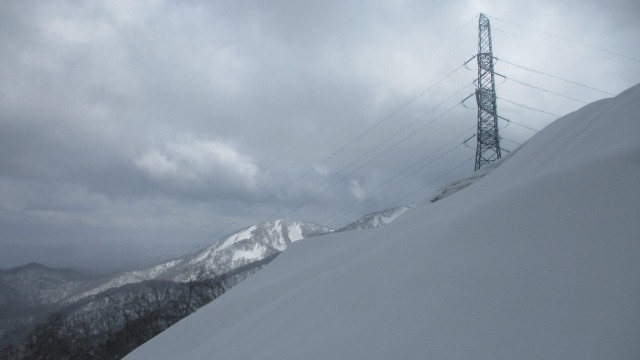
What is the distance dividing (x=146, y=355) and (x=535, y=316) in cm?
768

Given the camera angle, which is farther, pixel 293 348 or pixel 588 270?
pixel 293 348

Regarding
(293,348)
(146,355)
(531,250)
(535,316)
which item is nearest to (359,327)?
(293,348)

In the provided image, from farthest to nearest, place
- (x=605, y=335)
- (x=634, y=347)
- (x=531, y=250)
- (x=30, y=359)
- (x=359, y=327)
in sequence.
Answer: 1. (x=30, y=359)
2. (x=359, y=327)
3. (x=531, y=250)
4. (x=605, y=335)
5. (x=634, y=347)

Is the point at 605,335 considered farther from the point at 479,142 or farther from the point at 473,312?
the point at 479,142

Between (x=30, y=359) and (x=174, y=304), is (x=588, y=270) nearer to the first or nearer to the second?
(x=30, y=359)

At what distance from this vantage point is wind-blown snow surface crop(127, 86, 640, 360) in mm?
1803

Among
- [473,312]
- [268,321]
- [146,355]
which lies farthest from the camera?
[146,355]

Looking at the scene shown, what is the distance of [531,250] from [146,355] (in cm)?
764

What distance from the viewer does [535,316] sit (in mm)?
1931

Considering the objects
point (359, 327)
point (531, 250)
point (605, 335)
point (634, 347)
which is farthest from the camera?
point (359, 327)

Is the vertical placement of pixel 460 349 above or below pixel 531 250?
below

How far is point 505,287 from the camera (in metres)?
2.23

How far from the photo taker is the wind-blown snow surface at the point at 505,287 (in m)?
1.80

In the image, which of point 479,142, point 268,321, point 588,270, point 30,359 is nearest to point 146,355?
point 268,321
